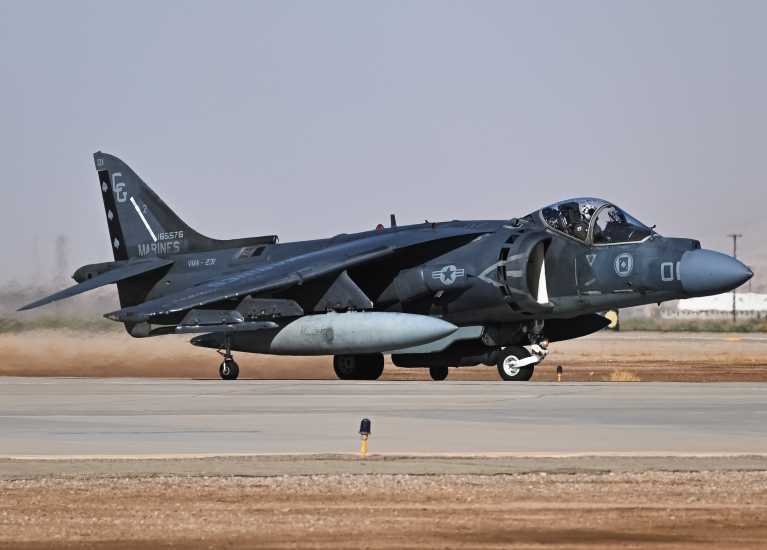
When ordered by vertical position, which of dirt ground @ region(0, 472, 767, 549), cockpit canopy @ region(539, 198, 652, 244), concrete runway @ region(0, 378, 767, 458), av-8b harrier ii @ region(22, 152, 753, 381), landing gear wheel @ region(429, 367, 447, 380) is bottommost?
dirt ground @ region(0, 472, 767, 549)

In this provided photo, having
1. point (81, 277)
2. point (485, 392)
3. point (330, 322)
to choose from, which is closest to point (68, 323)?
point (81, 277)

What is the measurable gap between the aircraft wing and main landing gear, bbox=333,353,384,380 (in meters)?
2.68

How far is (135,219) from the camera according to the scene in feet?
93.4

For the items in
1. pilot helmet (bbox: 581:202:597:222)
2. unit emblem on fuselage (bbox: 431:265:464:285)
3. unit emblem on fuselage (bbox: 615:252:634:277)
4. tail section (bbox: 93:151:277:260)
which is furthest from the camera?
tail section (bbox: 93:151:277:260)

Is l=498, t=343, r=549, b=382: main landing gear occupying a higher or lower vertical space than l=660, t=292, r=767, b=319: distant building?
lower

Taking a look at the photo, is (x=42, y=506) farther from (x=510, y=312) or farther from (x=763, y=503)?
(x=510, y=312)

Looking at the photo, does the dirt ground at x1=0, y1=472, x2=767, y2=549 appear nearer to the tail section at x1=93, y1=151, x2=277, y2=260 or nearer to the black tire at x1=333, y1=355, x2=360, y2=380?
the black tire at x1=333, y1=355, x2=360, y2=380

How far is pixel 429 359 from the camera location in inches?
905

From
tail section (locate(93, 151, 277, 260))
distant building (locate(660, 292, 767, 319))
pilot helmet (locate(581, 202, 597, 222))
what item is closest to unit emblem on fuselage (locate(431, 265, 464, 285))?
pilot helmet (locate(581, 202, 597, 222))

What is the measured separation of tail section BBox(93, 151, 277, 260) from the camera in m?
28.0

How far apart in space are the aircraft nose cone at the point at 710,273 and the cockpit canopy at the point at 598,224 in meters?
1.17

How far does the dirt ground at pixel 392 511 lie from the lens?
5953 millimetres

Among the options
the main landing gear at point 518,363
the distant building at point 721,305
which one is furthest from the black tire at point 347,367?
the distant building at point 721,305

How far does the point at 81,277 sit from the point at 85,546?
22.9 meters
